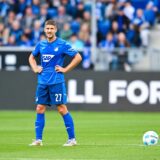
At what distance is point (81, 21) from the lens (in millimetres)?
26094

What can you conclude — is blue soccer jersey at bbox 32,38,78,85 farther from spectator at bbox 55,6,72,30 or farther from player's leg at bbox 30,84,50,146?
spectator at bbox 55,6,72,30

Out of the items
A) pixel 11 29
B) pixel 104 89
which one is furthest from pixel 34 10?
pixel 104 89

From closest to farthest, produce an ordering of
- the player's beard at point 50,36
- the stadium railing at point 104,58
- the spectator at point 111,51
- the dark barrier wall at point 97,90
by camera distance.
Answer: the player's beard at point 50,36
the stadium railing at point 104,58
the dark barrier wall at point 97,90
the spectator at point 111,51

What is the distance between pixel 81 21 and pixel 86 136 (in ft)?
37.4

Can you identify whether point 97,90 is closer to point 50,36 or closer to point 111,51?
point 111,51

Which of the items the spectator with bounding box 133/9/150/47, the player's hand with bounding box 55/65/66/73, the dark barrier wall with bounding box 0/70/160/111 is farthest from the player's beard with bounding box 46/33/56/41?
the spectator with bounding box 133/9/150/47

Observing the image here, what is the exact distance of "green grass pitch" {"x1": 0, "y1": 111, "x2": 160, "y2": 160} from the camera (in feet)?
37.1

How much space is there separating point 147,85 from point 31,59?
11.0m

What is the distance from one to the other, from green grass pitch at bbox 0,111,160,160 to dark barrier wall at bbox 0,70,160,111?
2.13ft

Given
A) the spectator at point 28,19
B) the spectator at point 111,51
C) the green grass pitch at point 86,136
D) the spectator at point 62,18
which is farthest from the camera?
the spectator at point 28,19

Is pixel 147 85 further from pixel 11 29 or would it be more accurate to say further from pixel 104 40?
pixel 11 29

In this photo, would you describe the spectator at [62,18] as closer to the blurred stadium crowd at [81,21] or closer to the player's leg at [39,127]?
the blurred stadium crowd at [81,21]

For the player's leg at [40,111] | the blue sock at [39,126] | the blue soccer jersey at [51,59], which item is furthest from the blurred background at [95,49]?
the blue sock at [39,126]

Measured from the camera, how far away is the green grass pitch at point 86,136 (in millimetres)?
11299
